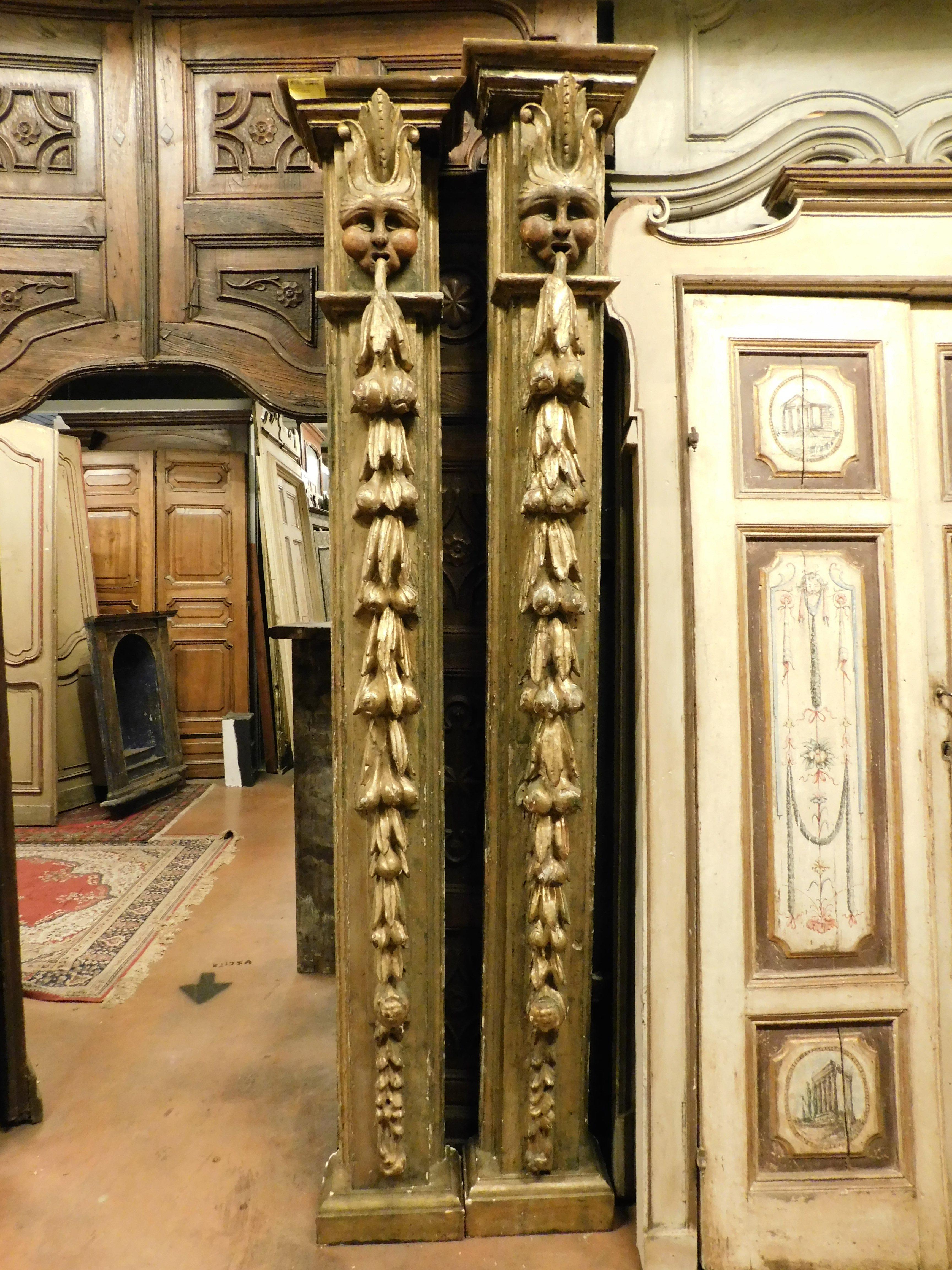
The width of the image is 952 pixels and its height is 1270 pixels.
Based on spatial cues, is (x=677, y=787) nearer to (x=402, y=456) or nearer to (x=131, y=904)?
(x=402, y=456)

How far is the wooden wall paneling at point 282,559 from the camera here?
5320 mm

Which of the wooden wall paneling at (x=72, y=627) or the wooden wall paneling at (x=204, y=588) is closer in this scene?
the wooden wall paneling at (x=72, y=627)

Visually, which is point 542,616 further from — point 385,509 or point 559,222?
point 559,222

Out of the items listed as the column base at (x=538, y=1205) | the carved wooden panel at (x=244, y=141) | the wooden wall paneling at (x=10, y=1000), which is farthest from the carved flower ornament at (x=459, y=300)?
the column base at (x=538, y=1205)

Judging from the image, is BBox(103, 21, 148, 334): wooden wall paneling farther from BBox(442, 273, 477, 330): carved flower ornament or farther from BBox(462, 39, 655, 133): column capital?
BBox(462, 39, 655, 133): column capital

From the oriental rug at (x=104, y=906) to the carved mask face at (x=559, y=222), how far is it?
240 centimetres

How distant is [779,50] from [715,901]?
1968 mm

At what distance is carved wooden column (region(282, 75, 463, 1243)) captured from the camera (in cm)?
140

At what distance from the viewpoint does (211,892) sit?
11.0ft

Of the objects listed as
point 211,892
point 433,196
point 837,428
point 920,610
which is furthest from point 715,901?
point 211,892

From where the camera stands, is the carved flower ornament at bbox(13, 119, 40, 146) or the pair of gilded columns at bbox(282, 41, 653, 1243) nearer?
the pair of gilded columns at bbox(282, 41, 653, 1243)

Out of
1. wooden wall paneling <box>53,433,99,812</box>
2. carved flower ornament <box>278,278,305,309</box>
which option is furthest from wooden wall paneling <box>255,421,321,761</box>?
carved flower ornament <box>278,278,305,309</box>

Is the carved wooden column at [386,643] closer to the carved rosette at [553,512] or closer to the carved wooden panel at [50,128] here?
the carved rosette at [553,512]

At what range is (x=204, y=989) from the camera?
2.52 meters
